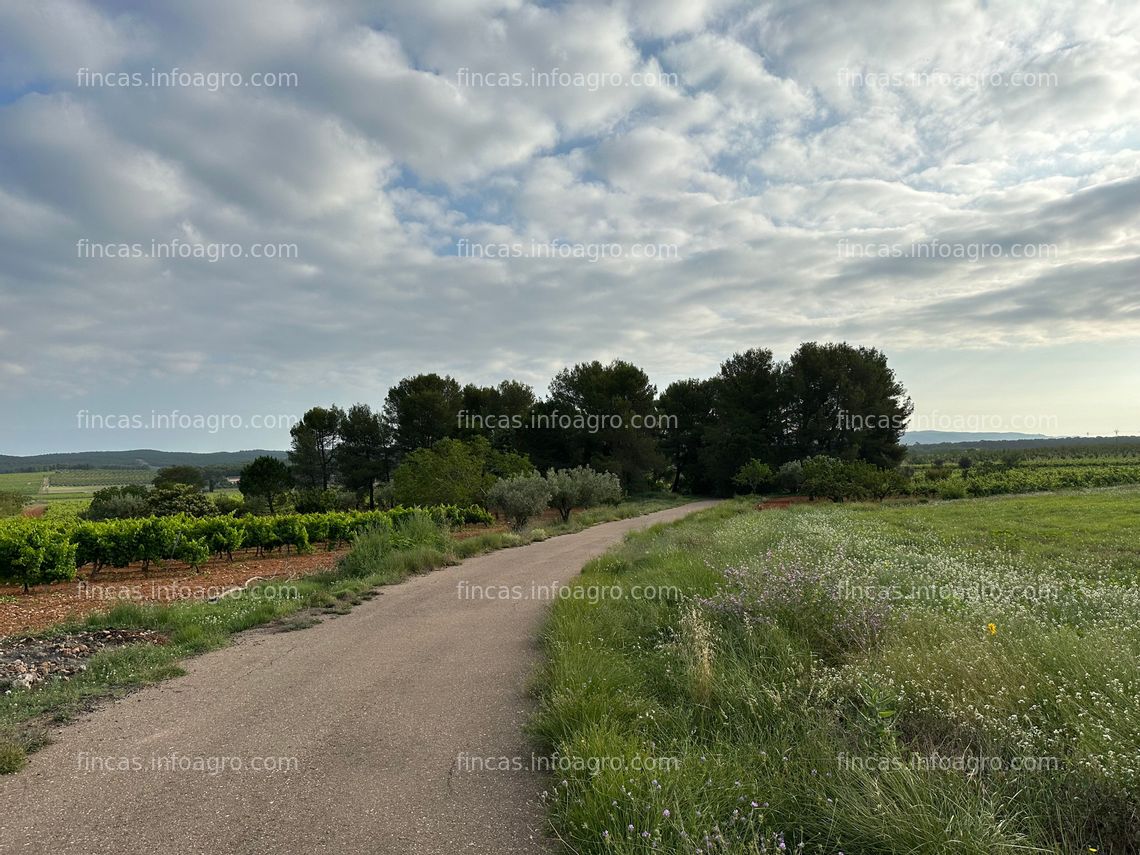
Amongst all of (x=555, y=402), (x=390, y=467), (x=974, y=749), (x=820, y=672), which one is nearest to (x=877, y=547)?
(x=820, y=672)

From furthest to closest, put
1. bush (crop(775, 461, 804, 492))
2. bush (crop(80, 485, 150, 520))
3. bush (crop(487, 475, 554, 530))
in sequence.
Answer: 1. bush (crop(775, 461, 804, 492))
2. bush (crop(80, 485, 150, 520))
3. bush (crop(487, 475, 554, 530))

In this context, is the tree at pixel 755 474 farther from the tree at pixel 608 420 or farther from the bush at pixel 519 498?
the bush at pixel 519 498

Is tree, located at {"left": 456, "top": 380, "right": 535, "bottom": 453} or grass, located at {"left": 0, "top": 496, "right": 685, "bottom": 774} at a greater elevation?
tree, located at {"left": 456, "top": 380, "right": 535, "bottom": 453}

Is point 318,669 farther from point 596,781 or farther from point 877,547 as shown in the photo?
point 877,547

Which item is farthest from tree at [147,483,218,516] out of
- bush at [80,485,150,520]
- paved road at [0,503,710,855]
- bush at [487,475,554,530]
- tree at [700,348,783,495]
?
tree at [700,348,783,495]

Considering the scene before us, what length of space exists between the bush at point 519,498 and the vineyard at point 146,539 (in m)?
3.23

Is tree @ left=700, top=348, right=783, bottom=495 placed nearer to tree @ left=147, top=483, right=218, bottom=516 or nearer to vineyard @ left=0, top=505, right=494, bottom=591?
vineyard @ left=0, top=505, right=494, bottom=591

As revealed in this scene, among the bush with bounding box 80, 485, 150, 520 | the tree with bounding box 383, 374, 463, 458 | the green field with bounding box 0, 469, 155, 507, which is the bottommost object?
the green field with bounding box 0, 469, 155, 507

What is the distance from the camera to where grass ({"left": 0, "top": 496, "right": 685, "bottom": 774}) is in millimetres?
5004

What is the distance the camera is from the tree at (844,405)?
45906mm

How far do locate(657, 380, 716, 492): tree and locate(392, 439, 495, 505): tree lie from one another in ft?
108

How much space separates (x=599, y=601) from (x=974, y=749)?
17.8 feet

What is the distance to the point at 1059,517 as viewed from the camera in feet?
59.9

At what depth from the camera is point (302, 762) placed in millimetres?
4223
